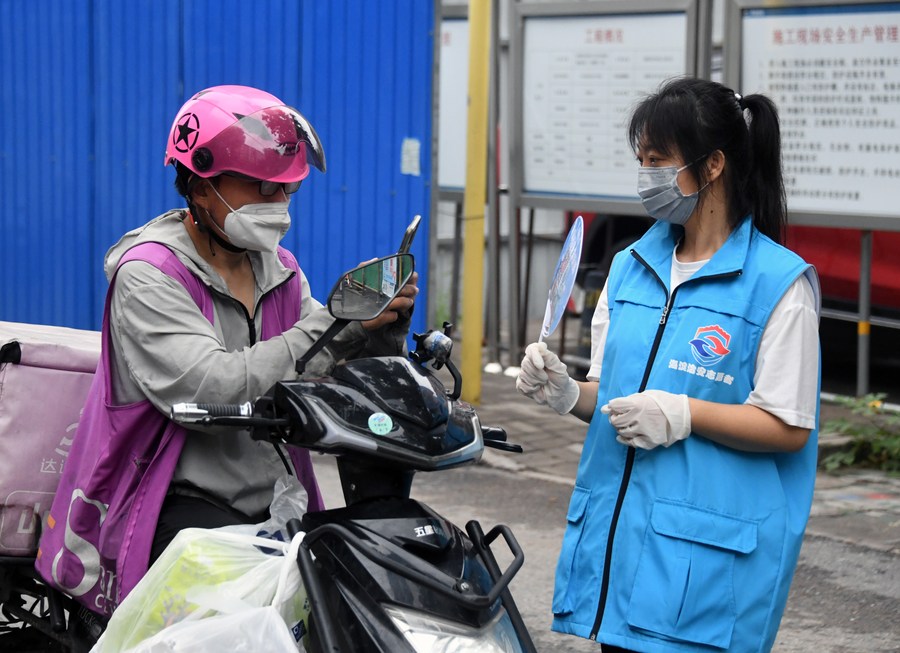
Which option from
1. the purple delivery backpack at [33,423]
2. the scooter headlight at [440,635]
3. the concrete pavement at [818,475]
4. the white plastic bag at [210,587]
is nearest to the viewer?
the scooter headlight at [440,635]

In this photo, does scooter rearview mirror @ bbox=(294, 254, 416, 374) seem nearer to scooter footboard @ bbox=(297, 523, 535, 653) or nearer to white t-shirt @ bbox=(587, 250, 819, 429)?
scooter footboard @ bbox=(297, 523, 535, 653)

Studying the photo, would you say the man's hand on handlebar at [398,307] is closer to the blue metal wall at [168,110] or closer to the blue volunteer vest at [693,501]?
the blue volunteer vest at [693,501]

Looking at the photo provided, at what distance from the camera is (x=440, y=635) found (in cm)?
203

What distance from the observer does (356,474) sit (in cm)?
228

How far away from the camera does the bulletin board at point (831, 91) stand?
23.0ft

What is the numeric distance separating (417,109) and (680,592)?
16.5 feet

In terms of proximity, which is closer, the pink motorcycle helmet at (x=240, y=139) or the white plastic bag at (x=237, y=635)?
the white plastic bag at (x=237, y=635)

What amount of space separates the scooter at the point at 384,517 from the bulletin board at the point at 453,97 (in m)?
7.37

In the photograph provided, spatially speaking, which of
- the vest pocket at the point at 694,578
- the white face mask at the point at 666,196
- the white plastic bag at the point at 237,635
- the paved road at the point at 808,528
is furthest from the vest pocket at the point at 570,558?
the paved road at the point at 808,528

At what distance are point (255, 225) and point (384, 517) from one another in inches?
31.5

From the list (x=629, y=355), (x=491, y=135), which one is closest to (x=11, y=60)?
(x=491, y=135)

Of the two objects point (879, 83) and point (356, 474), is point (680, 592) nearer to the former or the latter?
point (356, 474)

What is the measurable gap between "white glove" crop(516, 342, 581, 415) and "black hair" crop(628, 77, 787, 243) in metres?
0.48

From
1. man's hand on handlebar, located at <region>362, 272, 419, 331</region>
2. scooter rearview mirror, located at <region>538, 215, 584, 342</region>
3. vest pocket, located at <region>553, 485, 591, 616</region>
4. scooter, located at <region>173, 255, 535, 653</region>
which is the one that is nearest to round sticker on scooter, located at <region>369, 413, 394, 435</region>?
scooter, located at <region>173, 255, 535, 653</region>
